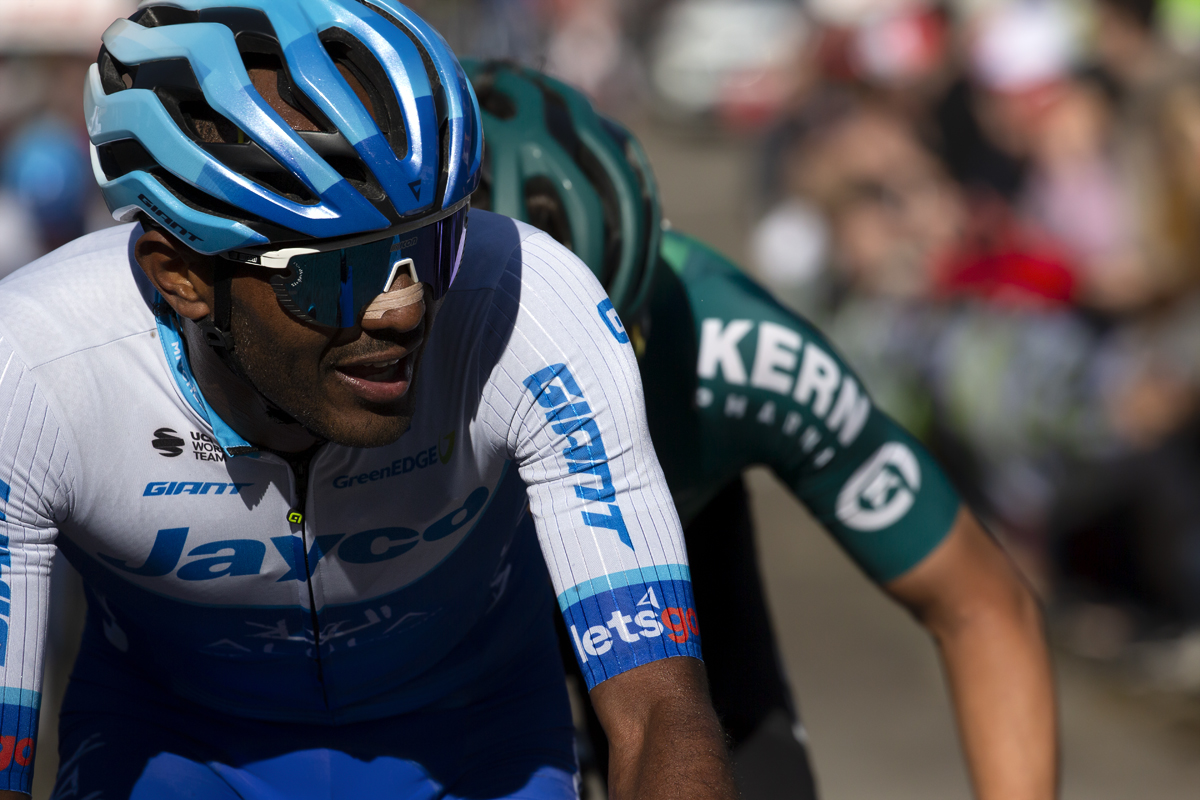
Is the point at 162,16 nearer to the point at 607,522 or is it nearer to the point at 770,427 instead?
the point at 607,522

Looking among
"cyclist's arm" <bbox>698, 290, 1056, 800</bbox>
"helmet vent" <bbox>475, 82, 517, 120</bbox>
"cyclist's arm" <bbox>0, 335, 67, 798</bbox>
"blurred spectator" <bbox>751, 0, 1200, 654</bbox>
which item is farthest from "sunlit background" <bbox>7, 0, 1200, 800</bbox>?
"cyclist's arm" <bbox>0, 335, 67, 798</bbox>

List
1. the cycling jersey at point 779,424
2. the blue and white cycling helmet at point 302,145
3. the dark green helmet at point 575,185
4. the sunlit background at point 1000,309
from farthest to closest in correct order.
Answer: the sunlit background at point 1000,309 → the cycling jersey at point 779,424 → the dark green helmet at point 575,185 → the blue and white cycling helmet at point 302,145

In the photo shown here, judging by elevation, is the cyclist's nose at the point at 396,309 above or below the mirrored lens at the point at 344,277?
below

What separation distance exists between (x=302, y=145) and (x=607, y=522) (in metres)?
0.66

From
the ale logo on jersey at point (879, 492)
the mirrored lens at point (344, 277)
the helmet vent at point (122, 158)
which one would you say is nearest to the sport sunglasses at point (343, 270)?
the mirrored lens at point (344, 277)

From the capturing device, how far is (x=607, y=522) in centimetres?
192

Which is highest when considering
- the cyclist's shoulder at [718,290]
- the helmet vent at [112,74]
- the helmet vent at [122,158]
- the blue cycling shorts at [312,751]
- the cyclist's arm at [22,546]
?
the helmet vent at [112,74]

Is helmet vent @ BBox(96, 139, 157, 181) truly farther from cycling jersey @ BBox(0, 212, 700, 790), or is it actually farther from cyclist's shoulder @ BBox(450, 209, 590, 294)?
cyclist's shoulder @ BBox(450, 209, 590, 294)

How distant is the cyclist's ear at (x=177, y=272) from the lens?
1890 millimetres

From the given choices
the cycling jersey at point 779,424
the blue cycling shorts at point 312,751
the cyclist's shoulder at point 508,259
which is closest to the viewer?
the cyclist's shoulder at point 508,259

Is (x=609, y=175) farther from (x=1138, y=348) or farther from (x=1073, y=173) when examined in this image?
(x=1073, y=173)

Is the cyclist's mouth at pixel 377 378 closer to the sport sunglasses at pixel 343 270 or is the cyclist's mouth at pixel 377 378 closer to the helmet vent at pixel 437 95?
the sport sunglasses at pixel 343 270

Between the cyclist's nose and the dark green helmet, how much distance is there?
27.6 inches

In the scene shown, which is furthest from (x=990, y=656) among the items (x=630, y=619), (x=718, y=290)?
(x=630, y=619)
